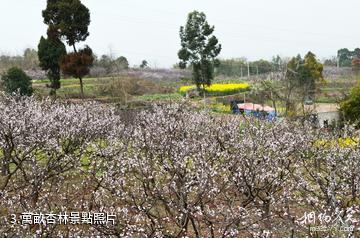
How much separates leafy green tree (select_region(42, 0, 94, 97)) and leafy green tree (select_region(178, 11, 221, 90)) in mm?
10052

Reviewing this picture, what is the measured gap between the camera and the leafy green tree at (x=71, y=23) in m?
25.3

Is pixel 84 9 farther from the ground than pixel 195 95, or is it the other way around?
pixel 84 9

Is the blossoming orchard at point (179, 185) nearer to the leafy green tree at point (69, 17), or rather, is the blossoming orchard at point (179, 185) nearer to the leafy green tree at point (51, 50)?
the leafy green tree at point (69, 17)

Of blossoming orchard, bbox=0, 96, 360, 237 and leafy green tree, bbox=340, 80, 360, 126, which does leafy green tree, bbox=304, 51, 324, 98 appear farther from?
blossoming orchard, bbox=0, 96, 360, 237

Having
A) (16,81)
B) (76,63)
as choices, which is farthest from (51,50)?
(16,81)

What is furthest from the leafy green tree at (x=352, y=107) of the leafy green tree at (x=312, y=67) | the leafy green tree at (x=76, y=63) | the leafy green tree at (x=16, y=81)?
the leafy green tree at (x=312, y=67)

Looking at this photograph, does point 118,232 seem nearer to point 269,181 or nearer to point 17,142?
point 269,181

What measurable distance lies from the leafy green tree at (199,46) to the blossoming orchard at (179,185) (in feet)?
68.4

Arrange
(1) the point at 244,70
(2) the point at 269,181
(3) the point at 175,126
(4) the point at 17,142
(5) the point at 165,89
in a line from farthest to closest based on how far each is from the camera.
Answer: (1) the point at 244,70 → (5) the point at 165,89 → (3) the point at 175,126 → (4) the point at 17,142 → (2) the point at 269,181

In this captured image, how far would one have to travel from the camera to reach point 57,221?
20.8ft

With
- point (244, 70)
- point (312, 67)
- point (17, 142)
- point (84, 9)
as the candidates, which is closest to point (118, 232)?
point (17, 142)

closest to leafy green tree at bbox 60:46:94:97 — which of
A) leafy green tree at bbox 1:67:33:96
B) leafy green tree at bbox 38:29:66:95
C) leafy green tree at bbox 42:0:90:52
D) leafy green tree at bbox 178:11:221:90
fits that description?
leafy green tree at bbox 42:0:90:52

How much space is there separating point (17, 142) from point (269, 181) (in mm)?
6202

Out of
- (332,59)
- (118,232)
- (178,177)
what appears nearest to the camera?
(118,232)
